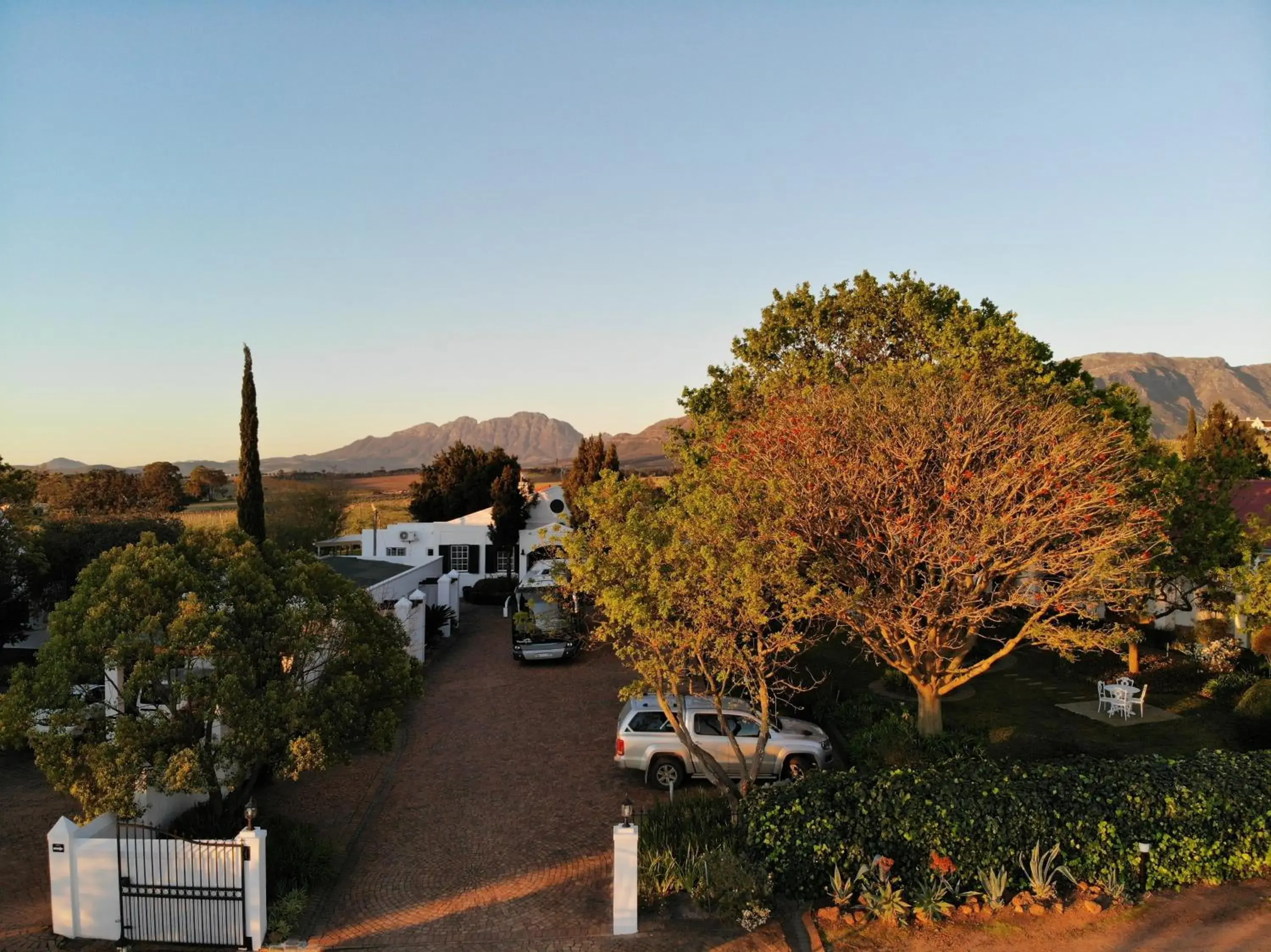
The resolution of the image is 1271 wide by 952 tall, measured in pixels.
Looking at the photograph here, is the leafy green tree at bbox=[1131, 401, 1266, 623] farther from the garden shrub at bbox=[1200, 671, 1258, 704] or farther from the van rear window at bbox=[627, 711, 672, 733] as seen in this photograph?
the van rear window at bbox=[627, 711, 672, 733]

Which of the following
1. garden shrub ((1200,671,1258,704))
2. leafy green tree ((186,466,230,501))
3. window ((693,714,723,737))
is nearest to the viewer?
window ((693,714,723,737))

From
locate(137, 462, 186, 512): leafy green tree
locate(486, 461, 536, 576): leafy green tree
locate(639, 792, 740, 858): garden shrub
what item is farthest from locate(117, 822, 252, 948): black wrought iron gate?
locate(137, 462, 186, 512): leafy green tree

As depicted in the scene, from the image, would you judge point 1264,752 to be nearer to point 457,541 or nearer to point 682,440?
point 682,440

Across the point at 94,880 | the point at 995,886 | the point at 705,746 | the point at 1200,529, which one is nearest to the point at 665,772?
the point at 705,746

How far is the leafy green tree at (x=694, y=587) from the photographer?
36.7ft

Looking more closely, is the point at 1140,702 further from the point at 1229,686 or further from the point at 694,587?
the point at 694,587

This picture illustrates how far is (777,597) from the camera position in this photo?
1155 centimetres

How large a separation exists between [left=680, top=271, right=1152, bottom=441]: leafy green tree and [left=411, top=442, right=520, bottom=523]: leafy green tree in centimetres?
2339

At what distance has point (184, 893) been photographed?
893cm

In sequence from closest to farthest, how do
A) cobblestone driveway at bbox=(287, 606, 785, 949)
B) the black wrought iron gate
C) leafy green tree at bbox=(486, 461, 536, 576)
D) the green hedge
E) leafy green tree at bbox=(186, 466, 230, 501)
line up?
the black wrought iron gate < cobblestone driveway at bbox=(287, 606, 785, 949) < the green hedge < leafy green tree at bbox=(486, 461, 536, 576) < leafy green tree at bbox=(186, 466, 230, 501)

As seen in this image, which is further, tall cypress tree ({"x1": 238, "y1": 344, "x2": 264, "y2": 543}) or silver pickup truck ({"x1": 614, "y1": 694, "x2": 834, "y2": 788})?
tall cypress tree ({"x1": 238, "y1": 344, "x2": 264, "y2": 543})

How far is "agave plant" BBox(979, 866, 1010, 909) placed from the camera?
948 centimetres

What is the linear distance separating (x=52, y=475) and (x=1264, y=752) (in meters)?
73.8

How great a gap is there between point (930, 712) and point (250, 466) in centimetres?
2192
